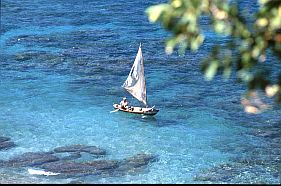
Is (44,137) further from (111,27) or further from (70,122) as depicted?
(111,27)

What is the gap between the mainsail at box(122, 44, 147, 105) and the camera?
40531 mm

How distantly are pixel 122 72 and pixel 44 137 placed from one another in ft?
40.9

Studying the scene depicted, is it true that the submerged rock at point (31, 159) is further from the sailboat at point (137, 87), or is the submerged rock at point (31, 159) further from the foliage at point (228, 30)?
the foliage at point (228, 30)

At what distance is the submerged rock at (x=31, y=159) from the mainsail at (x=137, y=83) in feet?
32.2

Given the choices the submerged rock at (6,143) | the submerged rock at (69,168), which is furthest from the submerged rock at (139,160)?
the submerged rock at (6,143)

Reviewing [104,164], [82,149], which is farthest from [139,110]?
[104,164]

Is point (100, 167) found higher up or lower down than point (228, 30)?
lower down

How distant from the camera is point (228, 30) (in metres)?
7.69

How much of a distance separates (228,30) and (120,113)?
30.6 meters

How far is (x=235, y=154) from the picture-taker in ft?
106

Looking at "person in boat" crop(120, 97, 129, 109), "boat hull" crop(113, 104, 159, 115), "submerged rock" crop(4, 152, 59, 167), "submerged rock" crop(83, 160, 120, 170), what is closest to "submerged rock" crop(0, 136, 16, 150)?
"submerged rock" crop(4, 152, 59, 167)

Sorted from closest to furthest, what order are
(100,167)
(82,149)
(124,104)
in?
(100,167) < (82,149) < (124,104)

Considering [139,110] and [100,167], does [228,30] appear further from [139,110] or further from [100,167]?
[139,110]

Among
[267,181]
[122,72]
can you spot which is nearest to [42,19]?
[122,72]
